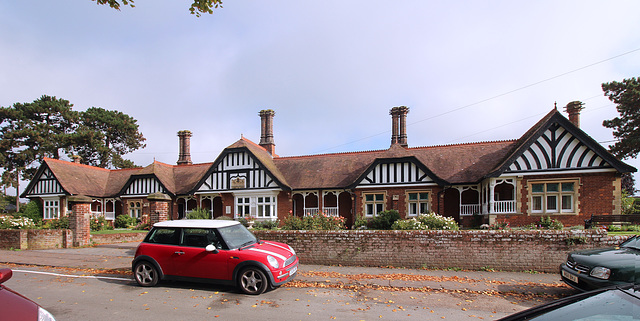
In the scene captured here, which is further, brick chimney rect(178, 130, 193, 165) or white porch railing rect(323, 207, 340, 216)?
brick chimney rect(178, 130, 193, 165)

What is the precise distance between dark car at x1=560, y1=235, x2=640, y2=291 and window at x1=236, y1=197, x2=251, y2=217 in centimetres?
2015

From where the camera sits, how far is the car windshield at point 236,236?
802cm

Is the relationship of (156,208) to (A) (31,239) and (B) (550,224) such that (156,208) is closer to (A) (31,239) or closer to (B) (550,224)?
(A) (31,239)

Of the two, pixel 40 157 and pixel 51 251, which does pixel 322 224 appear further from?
pixel 40 157

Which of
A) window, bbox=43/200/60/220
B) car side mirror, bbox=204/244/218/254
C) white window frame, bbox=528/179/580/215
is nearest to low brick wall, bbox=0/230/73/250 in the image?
car side mirror, bbox=204/244/218/254

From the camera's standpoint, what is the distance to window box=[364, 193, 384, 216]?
71.4ft

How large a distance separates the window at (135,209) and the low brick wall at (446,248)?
70.9 feet

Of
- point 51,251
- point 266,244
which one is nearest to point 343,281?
point 266,244

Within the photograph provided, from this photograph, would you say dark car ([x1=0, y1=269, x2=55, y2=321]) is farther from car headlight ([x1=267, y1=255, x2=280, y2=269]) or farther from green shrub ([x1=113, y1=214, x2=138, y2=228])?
green shrub ([x1=113, y1=214, x2=138, y2=228])

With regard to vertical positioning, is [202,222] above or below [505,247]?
above

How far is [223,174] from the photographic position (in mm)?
25266

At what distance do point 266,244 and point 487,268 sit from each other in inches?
256

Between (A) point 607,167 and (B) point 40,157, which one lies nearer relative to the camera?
(A) point 607,167

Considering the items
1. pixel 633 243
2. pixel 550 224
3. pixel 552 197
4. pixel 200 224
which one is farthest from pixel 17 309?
pixel 552 197
